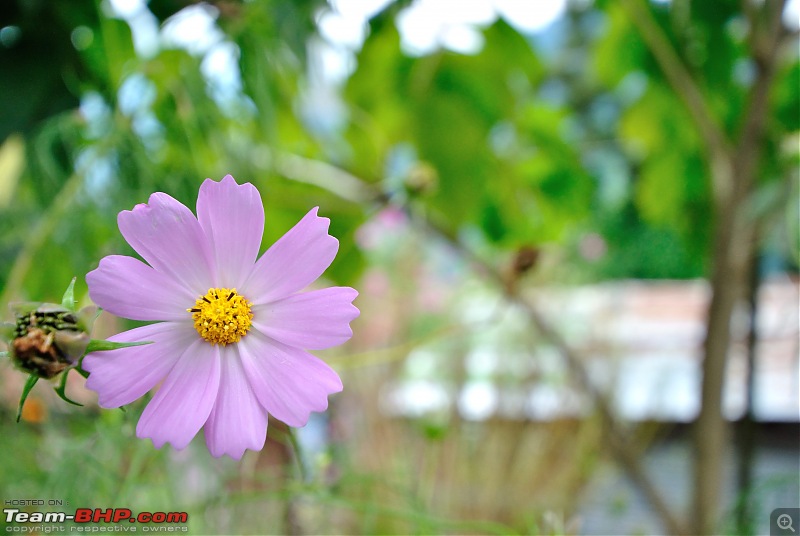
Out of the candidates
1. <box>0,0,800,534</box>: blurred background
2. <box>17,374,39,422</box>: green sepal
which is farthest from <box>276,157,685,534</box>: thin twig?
<box>17,374,39,422</box>: green sepal

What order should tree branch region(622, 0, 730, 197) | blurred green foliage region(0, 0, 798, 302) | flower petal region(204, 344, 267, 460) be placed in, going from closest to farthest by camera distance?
flower petal region(204, 344, 267, 460), blurred green foliage region(0, 0, 798, 302), tree branch region(622, 0, 730, 197)

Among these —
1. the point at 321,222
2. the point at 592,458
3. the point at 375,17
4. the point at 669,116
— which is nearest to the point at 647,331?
the point at 592,458

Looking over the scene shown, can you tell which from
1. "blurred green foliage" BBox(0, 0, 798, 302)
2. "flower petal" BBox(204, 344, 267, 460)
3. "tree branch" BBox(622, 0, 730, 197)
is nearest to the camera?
"flower petal" BBox(204, 344, 267, 460)

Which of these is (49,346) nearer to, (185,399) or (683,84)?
(185,399)

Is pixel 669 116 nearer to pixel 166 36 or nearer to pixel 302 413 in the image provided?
pixel 166 36

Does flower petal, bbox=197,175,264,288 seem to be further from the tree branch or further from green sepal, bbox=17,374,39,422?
the tree branch

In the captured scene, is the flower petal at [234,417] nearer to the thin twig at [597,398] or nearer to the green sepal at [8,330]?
the green sepal at [8,330]

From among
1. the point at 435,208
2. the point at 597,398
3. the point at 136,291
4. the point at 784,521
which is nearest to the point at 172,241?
the point at 136,291
